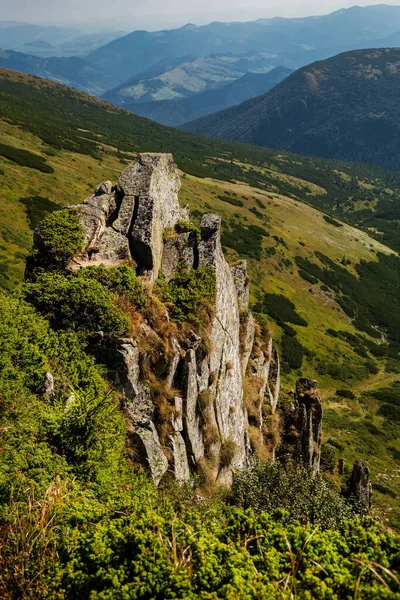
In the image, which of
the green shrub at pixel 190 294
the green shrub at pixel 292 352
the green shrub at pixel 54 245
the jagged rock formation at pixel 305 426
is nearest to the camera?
the green shrub at pixel 54 245

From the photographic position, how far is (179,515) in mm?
11234

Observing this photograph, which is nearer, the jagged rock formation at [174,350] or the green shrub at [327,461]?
the jagged rock formation at [174,350]

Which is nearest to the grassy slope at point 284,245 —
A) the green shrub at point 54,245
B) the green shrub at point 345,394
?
the green shrub at point 345,394

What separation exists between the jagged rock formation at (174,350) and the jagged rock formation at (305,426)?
425cm

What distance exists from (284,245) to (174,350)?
397 feet

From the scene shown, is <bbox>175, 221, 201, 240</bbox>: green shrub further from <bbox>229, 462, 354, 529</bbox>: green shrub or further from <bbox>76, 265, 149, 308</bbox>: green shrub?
<bbox>229, 462, 354, 529</bbox>: green shrub

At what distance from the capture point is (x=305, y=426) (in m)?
34.3

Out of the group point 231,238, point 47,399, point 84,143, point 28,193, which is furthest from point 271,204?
point 47,399

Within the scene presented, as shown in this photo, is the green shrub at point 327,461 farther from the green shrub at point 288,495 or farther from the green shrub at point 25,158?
the green shrub at point 25,158

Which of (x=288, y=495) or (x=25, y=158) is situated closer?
(x=288, y=495)

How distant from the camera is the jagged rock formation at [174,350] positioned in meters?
16.5

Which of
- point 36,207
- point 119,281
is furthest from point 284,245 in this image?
point 119,281

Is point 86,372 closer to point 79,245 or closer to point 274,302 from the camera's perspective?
point 79,245

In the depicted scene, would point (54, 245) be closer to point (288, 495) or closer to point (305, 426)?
point (288, 495)
